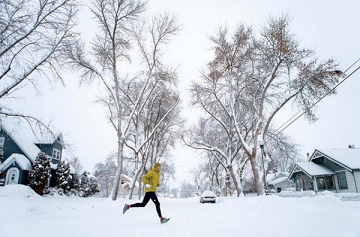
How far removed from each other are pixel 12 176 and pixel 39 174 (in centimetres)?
308

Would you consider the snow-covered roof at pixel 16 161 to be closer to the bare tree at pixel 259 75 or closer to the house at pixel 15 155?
the house at pixel 15 155

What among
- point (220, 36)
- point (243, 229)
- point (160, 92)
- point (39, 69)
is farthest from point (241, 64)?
point (243, 229)

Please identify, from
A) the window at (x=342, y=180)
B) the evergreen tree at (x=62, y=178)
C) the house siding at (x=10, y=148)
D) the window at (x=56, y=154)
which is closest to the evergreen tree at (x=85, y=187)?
the evergreen tree at (x=62, y=178)

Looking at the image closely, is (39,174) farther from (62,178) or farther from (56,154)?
(56,154)

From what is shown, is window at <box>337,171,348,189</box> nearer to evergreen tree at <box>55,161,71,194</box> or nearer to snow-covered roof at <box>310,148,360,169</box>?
snow-covered roof at <box>310,148,360,169</box>

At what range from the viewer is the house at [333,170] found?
Result: 24.2 metres

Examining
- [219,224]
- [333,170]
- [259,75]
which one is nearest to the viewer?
[219,224]

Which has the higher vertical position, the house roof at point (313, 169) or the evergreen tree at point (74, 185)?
the house roof at point (313, 169)

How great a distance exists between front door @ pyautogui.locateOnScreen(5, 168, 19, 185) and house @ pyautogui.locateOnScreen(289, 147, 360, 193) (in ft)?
110

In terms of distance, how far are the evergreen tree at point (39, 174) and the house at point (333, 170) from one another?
30561 mm

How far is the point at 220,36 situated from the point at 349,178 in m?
21.0

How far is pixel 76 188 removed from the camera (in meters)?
31.4

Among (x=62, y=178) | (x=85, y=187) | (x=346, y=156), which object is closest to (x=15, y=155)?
(x=62, y=178)

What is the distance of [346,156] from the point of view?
86.2 ft
